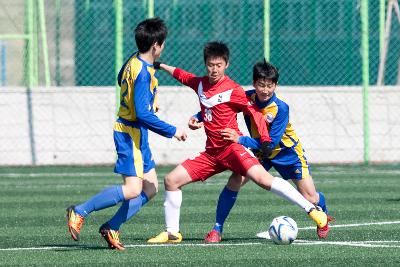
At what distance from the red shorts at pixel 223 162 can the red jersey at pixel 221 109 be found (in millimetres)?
63

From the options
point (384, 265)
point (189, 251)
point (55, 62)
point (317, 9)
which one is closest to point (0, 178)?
point (55, 62)

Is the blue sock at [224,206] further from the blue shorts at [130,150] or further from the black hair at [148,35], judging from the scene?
the black hair at [148,35]

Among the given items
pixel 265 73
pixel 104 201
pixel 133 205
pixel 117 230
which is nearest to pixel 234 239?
pixel 133 205

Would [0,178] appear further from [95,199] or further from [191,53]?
[95,199]

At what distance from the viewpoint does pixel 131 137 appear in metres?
8.91

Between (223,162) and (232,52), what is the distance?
37.2ft

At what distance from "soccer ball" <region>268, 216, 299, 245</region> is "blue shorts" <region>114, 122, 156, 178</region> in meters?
1.08

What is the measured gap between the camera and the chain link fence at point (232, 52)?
18406 millimetres

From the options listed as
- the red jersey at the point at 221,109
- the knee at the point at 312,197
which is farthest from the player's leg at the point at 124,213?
the knee at the point at 312,197

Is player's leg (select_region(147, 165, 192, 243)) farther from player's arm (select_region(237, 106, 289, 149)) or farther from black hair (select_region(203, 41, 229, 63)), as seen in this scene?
black hair (select_region(203, 41, 229, 63))

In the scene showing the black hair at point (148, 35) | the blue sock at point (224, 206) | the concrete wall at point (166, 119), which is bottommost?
the concrete wall at point (166, 119)

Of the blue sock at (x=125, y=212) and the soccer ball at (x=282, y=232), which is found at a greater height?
the blue sock at (x=125, y=212)

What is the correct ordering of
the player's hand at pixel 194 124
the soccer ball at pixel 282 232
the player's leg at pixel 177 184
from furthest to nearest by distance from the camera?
1. the player's leg at pixel 177 184
2. the player's hand at pixel 194 124
3. the soccer ball at pixel 282 232

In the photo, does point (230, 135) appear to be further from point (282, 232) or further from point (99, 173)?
point (99, 173)
